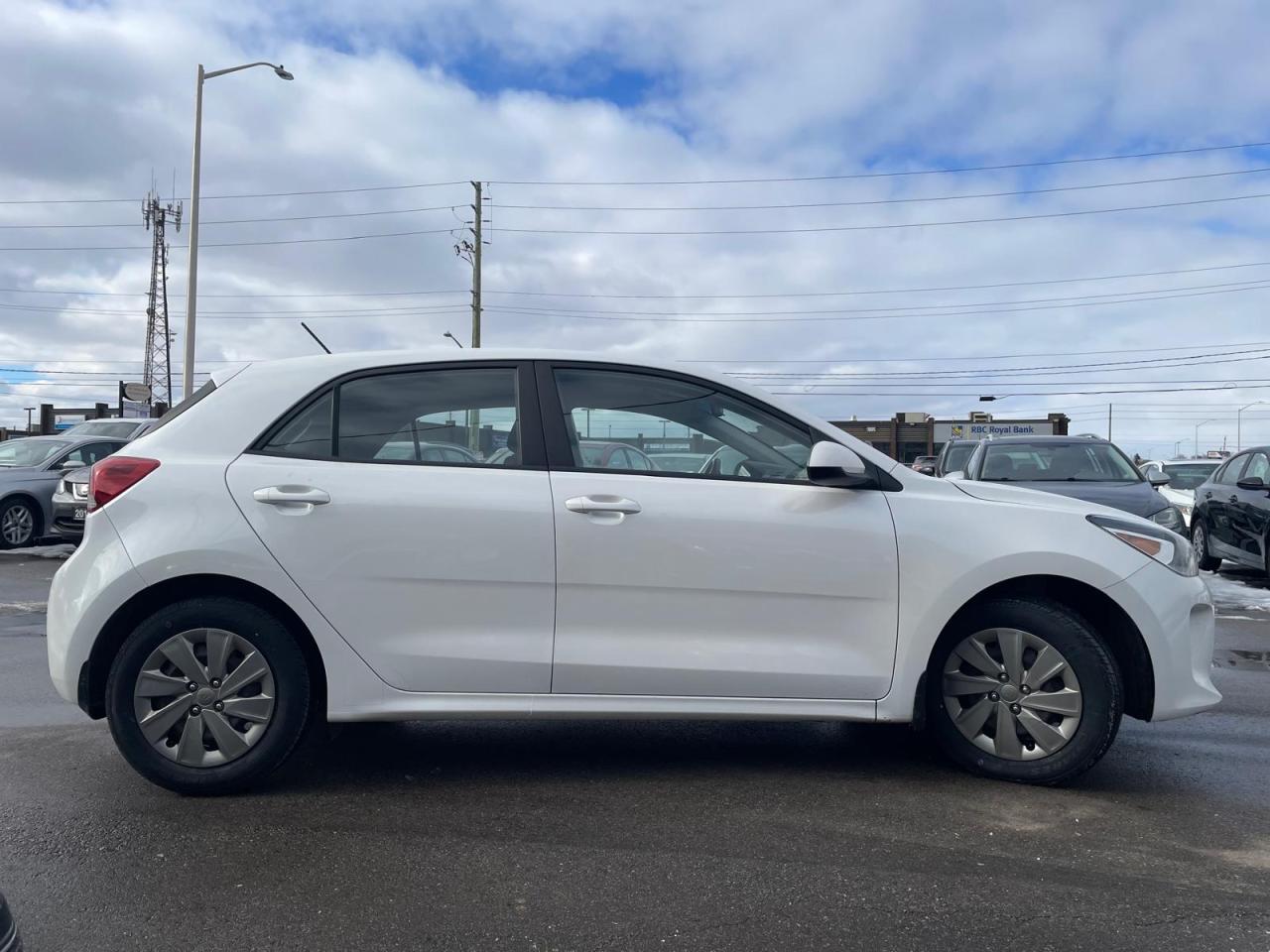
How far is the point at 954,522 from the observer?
3.92m

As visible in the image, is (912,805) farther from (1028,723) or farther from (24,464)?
(24,464)

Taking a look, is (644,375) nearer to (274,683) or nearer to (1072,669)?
(274,683)

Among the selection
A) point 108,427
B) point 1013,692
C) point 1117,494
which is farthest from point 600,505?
point 108,427

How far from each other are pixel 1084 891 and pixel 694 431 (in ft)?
6.77

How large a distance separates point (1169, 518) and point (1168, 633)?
613 cm

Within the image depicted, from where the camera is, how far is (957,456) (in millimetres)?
14148

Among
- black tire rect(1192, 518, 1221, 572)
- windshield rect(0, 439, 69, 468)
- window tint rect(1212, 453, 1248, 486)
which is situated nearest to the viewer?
window tint rect(1212, 453, 1248, 486)

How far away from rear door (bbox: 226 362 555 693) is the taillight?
0.32 meters

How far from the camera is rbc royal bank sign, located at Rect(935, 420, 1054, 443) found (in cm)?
4669

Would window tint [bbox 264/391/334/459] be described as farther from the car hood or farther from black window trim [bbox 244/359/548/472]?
the car hood

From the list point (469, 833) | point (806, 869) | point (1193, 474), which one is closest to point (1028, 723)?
point (806, 869)

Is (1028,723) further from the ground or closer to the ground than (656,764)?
further from the ground

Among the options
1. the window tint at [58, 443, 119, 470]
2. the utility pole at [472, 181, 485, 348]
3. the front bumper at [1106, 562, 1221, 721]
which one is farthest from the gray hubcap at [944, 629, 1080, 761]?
the utility pole at [472, 181, 485, 348]

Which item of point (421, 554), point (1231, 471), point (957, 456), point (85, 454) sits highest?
point (957, 456)
